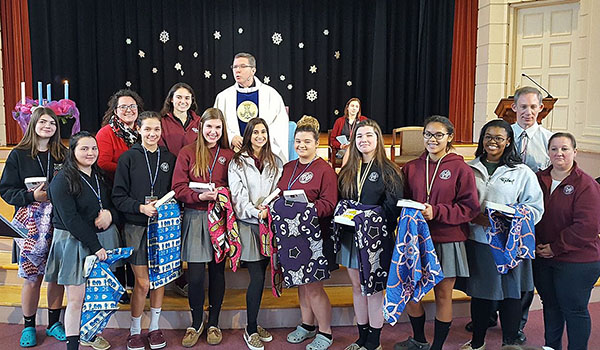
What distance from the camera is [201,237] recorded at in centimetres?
321

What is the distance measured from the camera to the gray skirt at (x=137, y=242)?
3148 millimetres

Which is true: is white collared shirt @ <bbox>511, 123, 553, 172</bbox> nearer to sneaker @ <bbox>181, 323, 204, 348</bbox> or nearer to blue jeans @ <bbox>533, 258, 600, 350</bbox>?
blue jeans @ <bbox>533, 258, 600, 350</bbox>

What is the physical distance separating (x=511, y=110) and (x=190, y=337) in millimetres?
3508

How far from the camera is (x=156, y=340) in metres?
3.24

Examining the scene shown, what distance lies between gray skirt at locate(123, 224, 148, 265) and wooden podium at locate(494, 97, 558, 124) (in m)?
3.42

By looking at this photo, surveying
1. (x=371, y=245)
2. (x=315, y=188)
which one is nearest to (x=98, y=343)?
(x=315, y=188)

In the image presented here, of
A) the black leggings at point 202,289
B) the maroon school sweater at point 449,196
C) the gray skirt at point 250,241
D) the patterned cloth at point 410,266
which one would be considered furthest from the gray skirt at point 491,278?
the black leggings at point 202,289

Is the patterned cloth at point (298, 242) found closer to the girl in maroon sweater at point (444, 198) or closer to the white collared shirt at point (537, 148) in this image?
the girl in maroon sweater at point (444, 198)

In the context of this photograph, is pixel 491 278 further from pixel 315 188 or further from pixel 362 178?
pixel 315 188

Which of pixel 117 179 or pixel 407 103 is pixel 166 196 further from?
pixel 407 103

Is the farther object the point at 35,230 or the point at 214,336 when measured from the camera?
the point at 214,336

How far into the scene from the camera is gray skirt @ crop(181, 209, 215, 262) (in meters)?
3.20

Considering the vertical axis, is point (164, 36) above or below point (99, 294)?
above

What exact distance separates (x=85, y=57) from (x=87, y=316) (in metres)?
7.12
